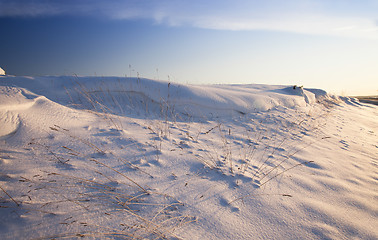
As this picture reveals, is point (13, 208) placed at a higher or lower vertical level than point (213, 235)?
higher

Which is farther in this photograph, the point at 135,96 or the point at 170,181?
the point at 135,96

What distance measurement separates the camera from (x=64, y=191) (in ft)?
4.41

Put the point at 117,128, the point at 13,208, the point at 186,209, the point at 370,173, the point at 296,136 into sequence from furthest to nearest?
1. the point at 296,136
2. the point at 117,128
3. the point at 370,173
4. the point at 186,209
5. the point at 13,208

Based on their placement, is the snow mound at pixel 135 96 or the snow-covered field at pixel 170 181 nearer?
the snow-covered field at pixel 170 181

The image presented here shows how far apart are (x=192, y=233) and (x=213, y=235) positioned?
146 millimetres

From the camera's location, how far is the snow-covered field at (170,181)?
1.16 metres

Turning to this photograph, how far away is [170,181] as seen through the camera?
1.63 meters

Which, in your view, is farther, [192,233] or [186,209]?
[186,209]

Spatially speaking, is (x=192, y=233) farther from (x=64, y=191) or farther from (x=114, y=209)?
(x=64, y=191)

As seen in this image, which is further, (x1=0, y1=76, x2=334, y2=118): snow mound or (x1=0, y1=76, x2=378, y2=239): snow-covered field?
(x1=0, y1=76, x2=334, y2=118): snow mound

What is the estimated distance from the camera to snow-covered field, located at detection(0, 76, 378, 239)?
1164 millimetres

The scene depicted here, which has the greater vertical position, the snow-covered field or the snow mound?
the snow mound

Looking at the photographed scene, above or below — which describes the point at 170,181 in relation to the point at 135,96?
below

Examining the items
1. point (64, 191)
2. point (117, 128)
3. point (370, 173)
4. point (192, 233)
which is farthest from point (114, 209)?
point (370, 173)
